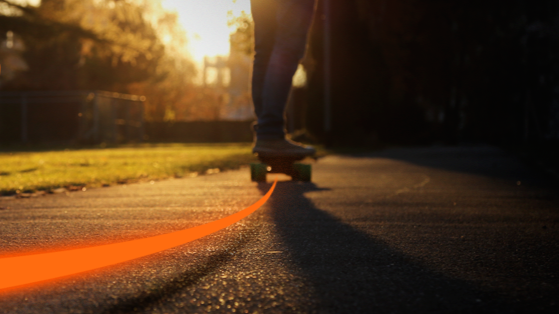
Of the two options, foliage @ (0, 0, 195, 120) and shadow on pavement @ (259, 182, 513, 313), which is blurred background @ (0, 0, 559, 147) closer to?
foliage @ (0, 0, 195, 120)

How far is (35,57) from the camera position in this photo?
102ft

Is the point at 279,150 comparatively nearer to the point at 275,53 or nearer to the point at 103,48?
the point at 275,53

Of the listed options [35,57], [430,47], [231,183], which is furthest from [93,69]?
[231,183]

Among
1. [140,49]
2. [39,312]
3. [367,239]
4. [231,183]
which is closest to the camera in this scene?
[39,312]

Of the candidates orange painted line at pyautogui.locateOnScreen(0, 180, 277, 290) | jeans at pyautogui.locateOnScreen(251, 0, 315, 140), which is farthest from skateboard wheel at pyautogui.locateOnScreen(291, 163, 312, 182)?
orange painted line at pyautogui.locateOnScreen(0, 180, 277, 290)

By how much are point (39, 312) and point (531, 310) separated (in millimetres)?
1148

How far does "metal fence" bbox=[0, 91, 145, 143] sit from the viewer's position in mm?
21812

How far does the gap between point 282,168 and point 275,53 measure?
3.16 feet

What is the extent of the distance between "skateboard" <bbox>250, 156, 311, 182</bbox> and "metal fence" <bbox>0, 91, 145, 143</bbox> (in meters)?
18.4

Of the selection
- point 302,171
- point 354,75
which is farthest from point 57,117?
point 302,171

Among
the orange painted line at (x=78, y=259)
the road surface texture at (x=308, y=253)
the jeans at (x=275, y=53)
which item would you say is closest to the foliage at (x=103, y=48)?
the jeans at (x=275, y=53)

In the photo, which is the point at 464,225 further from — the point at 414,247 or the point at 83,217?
the point at 83,217

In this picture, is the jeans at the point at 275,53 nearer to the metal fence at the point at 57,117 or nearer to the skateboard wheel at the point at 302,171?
the skateboard wheel at the point at 302,171

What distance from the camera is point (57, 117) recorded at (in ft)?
73.7
